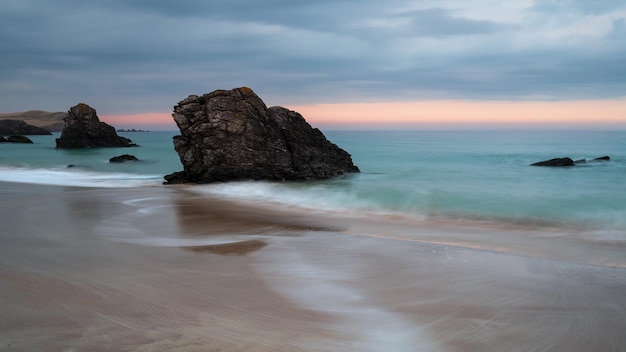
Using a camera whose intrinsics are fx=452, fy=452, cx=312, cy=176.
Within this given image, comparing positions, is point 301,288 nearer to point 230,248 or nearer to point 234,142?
point 230,248

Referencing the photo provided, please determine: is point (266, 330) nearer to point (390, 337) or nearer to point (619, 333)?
point (390, 337)

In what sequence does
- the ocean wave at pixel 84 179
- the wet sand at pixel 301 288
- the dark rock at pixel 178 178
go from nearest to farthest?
the wet sand at pixel 301 288
the dark rock at pixel 178 178
the ocean wave at pixel 84 179

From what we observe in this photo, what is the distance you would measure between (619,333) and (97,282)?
→ 5.90m

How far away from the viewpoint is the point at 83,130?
52906mm

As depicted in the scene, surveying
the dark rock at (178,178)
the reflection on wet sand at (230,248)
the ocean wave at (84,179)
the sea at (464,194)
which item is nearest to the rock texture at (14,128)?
the ocean wave at (84,179)

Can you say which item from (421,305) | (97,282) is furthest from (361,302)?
(97,282)

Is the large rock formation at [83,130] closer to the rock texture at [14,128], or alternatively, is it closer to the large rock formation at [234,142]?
the large rock formation at [234,142]

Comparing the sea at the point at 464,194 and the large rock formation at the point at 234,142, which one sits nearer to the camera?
the sea at the point at 464,194

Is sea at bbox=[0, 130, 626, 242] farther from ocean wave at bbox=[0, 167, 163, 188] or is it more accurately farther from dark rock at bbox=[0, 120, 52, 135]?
dark rock at bbox=[0, 120, 52, 135]

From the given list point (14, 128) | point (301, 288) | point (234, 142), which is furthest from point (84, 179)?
point (14, 128)

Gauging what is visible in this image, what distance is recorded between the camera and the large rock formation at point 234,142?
18.7 m

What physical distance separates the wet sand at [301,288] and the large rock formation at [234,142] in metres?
8.76

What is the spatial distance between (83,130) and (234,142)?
41668 mm

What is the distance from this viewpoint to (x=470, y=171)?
1046 inches
